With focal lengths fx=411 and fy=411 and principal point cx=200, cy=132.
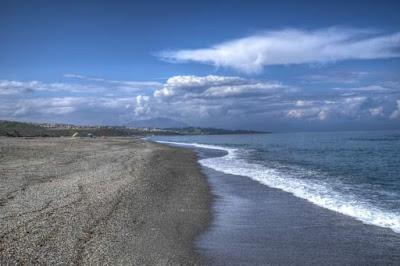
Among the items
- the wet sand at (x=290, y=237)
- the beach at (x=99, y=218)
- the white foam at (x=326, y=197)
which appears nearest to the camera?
the beach at (x=99, y=218)

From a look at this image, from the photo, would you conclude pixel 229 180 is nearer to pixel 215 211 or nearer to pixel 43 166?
pixel 215 211

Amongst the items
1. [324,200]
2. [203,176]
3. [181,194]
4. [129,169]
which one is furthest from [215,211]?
[129,169]

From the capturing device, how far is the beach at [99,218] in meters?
10.8

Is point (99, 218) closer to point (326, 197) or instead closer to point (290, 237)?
point (290, 237)

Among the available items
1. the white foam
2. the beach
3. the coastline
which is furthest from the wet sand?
the beach

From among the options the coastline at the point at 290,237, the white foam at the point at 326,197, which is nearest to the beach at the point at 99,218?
the coastline at the point at 290,237

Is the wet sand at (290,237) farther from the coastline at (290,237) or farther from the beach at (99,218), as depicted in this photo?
the beach at (99,218)

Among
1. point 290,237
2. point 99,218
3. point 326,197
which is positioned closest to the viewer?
point 290,237

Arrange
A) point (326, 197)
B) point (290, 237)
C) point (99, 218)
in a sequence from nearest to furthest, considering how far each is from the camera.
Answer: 1. point (290, 237)
2. point (99, 218)
3. point (326, 197)

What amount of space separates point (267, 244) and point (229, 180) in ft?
51.5

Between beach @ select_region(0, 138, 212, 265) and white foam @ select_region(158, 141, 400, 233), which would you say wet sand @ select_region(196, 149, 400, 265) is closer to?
white foam @ select_region(158, 141, 400, 233)

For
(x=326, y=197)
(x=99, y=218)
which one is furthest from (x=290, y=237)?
(x=326, y=197)

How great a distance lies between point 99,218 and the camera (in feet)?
47.6

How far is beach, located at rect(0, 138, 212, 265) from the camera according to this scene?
10805 millimetres
